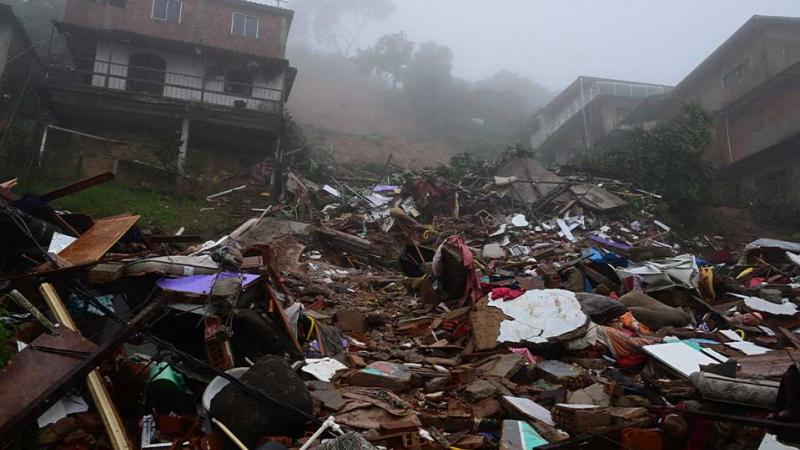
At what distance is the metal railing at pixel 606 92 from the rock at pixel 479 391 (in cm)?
2563

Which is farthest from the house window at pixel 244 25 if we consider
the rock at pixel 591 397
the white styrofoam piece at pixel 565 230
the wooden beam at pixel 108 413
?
the rock at pixel 591 397

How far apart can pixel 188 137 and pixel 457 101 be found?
2815 cm

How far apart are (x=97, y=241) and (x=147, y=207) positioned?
9528mm

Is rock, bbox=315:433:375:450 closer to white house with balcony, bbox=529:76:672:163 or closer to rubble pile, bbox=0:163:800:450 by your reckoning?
rubble pile, bbox=0:163:800:450

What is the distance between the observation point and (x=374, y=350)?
568 centimetres

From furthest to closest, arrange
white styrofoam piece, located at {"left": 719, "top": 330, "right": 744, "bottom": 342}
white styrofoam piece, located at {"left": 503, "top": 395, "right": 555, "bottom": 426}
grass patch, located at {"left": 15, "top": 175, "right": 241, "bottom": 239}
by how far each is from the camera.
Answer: grass patch, located at {"left": 15, "top": 175, "right": 241, "bottom": 239} → white styrofoam piece, located at {"left": 719, "top": 330, "right": 744, "bottom": 342} → white styrofoam piece, located at {"left": 503, "top": 395, "right": 555, "bottom": 426}

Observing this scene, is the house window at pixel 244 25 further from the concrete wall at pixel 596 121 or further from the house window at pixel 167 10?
the concrete wall at pixel 596 121

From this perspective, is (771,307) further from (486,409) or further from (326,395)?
(326,395)

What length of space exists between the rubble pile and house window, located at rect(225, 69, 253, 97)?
12.0 metres

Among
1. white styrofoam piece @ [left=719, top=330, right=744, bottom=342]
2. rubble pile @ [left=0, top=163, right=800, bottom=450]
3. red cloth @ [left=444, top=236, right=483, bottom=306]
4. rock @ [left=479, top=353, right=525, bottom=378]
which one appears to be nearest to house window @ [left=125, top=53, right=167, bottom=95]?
rubble pile @ [left=0, top=163, right=800, bottom=450]

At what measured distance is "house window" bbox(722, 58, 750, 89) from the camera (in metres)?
19.2

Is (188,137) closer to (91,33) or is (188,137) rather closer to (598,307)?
(91,33)

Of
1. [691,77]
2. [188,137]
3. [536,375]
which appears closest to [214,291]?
[536,375]

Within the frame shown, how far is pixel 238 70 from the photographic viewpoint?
1861cm
